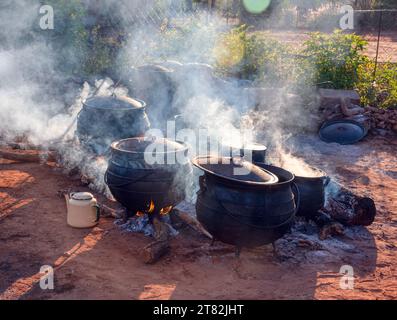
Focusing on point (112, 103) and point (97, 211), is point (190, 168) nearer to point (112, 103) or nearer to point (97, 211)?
point (97, 211)

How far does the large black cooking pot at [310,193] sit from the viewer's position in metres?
6.09

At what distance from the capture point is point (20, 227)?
5.94 meters

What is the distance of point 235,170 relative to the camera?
516 cm

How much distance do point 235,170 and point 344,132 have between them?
6.82 metres

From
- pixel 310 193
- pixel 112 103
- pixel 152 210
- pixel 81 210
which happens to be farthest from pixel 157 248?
pixel 112 103

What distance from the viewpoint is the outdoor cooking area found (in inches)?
193

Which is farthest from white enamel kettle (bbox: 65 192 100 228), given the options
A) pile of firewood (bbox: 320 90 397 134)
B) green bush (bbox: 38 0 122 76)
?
green bush (bbox: 38 0 122 76)

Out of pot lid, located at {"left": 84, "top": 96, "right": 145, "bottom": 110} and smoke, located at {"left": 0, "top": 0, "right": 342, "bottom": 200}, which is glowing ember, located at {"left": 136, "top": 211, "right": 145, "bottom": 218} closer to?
pot lid, located at {"left": 84, "top": 96, "right": 145, "bottom": 110}

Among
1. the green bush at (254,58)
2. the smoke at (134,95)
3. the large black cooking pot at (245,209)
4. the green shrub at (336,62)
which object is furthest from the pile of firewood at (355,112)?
the large black cooking pot at (245,209)

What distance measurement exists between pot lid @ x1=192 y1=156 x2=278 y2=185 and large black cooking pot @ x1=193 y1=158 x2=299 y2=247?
3 centimetres

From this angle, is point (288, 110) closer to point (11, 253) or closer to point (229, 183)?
point (229, 183)

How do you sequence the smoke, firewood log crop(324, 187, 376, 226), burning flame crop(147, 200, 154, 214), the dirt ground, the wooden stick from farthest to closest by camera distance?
1. the smoke
2. firewood log crop(324, 187, 376, 226)
3. burning flame crop(147, 200, 154, 214)
4. the wooden stick
5. the dirt ground

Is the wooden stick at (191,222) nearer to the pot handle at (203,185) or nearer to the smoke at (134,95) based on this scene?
the pot handle at (203,185)
